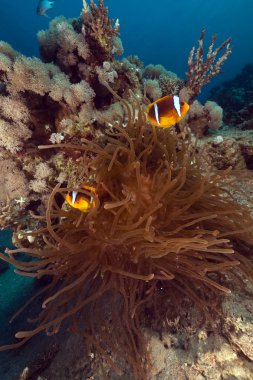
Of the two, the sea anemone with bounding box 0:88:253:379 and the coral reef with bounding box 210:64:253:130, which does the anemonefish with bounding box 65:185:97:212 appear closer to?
the sea anemone with bounding box 0:88:253:379

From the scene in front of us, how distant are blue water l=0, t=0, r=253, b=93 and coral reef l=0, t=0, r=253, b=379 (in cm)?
6427

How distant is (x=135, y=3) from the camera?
80.7 m

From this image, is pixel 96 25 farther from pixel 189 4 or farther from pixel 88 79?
pixel 189 4

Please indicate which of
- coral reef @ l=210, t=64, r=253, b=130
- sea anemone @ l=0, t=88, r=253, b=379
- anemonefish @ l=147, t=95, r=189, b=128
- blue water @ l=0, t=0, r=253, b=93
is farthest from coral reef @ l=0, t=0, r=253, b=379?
blue water @ l=0, t=0, r=253, b=93

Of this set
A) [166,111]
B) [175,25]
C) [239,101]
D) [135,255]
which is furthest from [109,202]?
[175,25]

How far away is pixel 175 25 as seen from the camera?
84812 mm

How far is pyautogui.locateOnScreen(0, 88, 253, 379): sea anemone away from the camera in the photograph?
2.03 m

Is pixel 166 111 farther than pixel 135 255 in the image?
Yes

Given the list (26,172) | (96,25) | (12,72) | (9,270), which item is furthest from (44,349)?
(9,270)

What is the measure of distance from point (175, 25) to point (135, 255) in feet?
316

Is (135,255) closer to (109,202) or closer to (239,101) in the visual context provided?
(109,202)

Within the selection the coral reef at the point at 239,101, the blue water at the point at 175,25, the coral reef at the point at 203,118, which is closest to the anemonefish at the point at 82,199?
the coral reef at the point at 203,118

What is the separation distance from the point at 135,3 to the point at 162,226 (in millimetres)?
93605

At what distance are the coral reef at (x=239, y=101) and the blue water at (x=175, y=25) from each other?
54.8 meters
